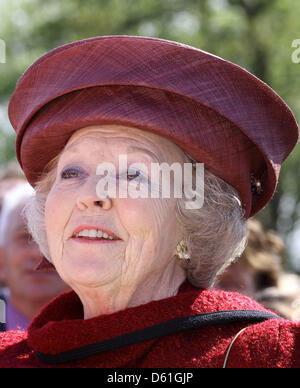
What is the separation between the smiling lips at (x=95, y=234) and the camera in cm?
267

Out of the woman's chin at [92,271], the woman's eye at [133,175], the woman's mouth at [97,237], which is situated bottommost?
the woman's chin at [92,271]

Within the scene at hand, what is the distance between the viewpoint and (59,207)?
2.79 meters

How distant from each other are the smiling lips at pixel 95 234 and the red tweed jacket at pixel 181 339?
29 cm

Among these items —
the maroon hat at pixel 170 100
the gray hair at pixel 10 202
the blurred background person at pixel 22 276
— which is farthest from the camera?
the gray hair at pixel 10 202

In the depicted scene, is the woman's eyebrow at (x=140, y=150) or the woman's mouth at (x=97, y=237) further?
the woman's eyebrow at (x=140, y=150)

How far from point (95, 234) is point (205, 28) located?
12131mm

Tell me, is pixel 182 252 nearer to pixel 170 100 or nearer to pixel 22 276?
pixel 170 100

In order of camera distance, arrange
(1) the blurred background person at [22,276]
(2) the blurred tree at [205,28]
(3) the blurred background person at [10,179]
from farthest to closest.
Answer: (2) the blurred tree at [205,28]
(3) the blurred background person at [10,179]
(1) the blurred background person at [22,276]

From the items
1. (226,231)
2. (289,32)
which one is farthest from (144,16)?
(226,231)

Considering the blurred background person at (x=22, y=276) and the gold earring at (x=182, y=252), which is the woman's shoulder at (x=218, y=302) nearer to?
the gold earring at (x=182, y=252)

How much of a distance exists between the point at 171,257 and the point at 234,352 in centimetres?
55

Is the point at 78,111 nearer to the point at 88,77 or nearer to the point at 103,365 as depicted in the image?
the point at 88,77

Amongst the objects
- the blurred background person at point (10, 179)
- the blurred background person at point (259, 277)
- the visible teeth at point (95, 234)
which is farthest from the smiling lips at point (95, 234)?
the blurred background person at point (10, 179)
